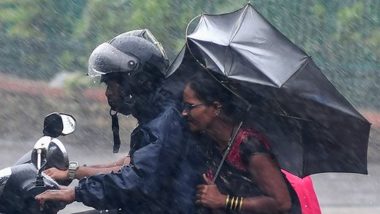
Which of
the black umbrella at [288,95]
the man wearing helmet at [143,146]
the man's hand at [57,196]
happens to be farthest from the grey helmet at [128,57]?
the man's hand at [57,196]

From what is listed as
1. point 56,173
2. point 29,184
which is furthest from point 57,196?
point 56,173

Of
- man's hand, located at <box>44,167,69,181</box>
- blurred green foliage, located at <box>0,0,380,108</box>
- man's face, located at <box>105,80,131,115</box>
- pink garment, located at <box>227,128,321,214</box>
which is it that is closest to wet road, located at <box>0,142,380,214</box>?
blurred green foliage, located at <box>0,0,380,108</box>

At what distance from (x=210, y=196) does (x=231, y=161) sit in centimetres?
15

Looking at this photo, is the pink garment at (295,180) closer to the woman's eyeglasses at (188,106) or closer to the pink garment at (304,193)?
the pink garment at (304,193)

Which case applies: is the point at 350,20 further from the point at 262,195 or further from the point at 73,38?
the point at 262,195

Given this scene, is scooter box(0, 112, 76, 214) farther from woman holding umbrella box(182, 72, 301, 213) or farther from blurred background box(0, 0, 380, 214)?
blurred background box(0, 0, 380, 214)

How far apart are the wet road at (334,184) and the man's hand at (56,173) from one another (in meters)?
4.31

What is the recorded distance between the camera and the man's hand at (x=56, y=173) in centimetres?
367

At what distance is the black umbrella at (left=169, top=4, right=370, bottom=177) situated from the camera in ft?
11.1

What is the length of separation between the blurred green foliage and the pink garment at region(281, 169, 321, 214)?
24.0 ft

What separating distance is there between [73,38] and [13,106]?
42.6 inches

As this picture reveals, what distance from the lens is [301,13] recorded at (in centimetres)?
1123

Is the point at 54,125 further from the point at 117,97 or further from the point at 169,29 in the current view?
the point at 169,29

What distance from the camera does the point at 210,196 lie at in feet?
11.3
